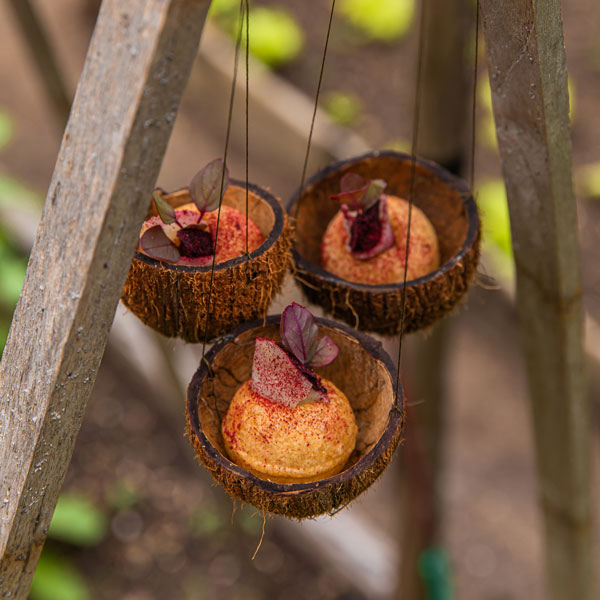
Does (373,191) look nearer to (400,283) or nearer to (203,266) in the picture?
(400,283)

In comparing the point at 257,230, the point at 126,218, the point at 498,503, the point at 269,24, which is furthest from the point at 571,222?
the point at 269,24

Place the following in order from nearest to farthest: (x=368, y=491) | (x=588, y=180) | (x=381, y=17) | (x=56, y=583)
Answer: (x=368, y=491) → (x=56, y=583) → (x=588, y=180) → (x=381, y=17)

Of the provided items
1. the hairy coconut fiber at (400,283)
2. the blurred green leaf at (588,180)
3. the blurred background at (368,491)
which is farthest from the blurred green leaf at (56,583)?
the blurred green leaf at (588,180)

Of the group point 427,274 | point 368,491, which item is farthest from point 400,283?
point 368,491

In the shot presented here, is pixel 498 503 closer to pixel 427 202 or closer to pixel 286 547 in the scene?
pixel 286 547

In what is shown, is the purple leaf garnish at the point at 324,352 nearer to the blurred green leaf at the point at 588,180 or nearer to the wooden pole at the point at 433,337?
Answer: the wooden pole at the point at 433,337

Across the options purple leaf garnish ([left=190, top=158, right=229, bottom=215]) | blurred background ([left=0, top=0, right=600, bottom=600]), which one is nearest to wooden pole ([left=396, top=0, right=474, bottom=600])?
blurred background ([left=0, top=0, right=600, bottom=600])

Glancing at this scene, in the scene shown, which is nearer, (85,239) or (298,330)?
(85,239)
